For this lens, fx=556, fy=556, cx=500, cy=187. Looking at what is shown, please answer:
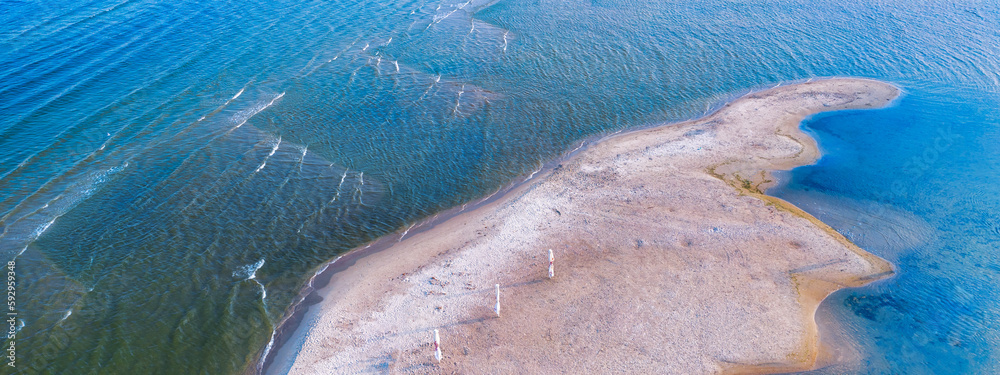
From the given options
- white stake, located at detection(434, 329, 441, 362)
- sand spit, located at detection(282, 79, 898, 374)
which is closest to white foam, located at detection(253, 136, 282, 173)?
sand spit, located at detection(282, 79, 898, 374)

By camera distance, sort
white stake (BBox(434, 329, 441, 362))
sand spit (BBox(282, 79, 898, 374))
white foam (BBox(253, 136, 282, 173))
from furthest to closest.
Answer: white foam (BBox(253, 136, 282, 173)), sand spit (BBox(282, 79, 898, 374)), white stake (BBox(434, 329, 441, 362))

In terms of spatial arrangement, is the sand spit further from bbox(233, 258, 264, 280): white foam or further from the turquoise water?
bbox(233, 258, 264, 280): white foam

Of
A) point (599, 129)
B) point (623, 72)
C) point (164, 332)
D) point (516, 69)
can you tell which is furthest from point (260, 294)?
point (623, 72)

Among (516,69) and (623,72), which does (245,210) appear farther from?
(623,72)

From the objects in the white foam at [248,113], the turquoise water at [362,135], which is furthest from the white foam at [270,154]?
the white foam at [248,113]

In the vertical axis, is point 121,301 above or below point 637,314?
below
